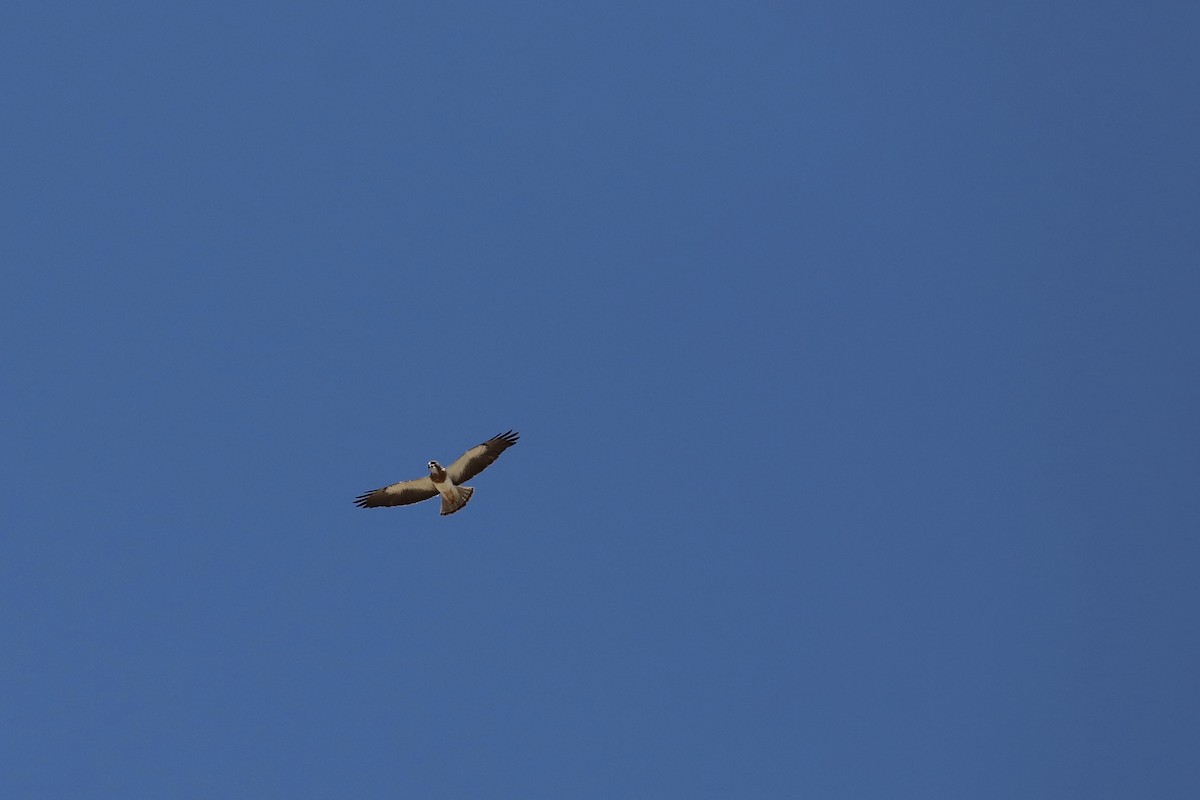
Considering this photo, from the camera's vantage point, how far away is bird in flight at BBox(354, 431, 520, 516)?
2580 cm

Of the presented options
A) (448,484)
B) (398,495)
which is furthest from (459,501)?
(398,495)

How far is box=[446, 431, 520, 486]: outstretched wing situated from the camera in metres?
26.0

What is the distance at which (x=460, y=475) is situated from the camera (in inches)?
1032

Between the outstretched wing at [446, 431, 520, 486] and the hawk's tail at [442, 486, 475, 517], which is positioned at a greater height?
the outstretched wing at [446, 431, 520, 486]

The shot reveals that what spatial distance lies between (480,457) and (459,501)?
1086 mm

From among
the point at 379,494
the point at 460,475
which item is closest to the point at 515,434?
the point at 460,475

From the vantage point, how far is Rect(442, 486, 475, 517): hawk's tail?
25.9 meters

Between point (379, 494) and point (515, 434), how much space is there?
A: 351cm

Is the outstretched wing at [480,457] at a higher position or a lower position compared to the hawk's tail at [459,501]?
higher

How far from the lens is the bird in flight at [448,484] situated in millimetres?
25797

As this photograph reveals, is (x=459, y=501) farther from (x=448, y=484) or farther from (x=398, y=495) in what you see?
(x=398, y=495)

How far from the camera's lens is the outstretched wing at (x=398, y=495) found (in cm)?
2630

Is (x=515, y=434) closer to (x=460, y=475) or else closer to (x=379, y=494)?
(x=460, y=475)

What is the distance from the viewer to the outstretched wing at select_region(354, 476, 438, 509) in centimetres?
2630
